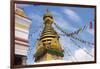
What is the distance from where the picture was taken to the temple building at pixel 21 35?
183 cm

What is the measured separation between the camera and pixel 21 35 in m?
1.85

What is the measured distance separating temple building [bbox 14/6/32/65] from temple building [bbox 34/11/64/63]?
0.13 meters

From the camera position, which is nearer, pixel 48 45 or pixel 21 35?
pixel 21 35

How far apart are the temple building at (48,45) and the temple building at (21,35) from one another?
125 millimetres

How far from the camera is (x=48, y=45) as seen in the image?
1949 mm

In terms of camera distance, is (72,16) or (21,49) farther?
(72,16)

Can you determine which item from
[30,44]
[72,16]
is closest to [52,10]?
[72,16]

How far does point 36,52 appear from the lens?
1901 mm

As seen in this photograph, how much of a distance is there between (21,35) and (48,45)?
29 centimetres

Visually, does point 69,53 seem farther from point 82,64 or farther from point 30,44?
point 30,44

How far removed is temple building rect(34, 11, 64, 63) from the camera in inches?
75.5

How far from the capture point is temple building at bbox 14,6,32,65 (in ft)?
5.99
